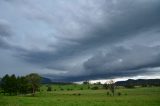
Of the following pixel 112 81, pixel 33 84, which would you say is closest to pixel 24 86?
pixel 33 84

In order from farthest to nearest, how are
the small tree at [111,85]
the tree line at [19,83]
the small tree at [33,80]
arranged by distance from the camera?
1. the small tree at [33,80]
2. the small tree at [111,85]
3. the tree line at [19,83]

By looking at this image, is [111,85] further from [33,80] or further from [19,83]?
[19,83]

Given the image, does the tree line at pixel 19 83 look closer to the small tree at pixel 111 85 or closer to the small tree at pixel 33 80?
the small tree at pixel 33 80

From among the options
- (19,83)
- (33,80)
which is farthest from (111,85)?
(19,83)

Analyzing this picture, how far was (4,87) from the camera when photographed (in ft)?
528

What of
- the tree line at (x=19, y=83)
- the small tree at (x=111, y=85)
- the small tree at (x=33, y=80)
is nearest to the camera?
the tree line at (x=19, y=83)

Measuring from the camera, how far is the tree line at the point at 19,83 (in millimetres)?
159375

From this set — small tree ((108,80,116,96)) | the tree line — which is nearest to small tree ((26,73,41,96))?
the tree line

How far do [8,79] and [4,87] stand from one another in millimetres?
5145

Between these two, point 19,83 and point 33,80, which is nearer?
point 19,83

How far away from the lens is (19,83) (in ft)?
527

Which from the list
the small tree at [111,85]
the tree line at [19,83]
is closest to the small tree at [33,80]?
the tree line at [19,83]

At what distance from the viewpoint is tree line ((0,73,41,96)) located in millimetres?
159375

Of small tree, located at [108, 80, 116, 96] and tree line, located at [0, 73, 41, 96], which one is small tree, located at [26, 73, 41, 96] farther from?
small tree, located at [108, 80, 116, 96]
